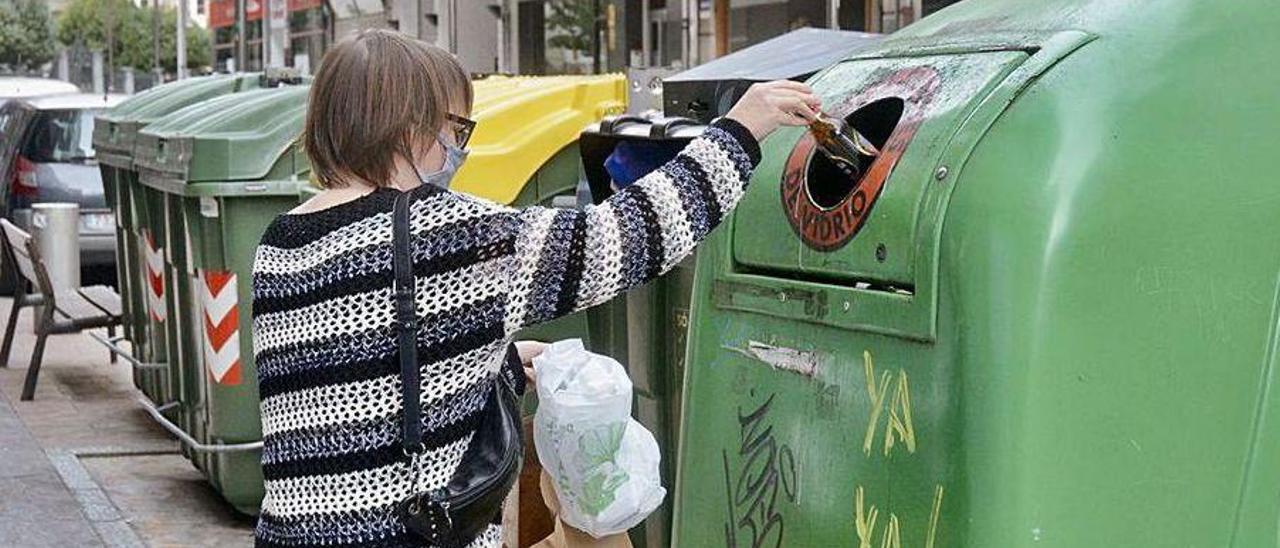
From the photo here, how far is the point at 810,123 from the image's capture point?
2.60 metres

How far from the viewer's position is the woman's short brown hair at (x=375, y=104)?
7.91 feet

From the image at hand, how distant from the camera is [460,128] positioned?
250cm

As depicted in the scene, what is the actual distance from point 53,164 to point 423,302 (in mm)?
12374

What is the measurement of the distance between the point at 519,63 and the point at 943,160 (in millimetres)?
21800

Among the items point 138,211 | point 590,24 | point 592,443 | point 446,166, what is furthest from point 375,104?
point 590,24

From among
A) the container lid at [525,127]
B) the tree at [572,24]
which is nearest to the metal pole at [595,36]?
→ the tree at [572,24]

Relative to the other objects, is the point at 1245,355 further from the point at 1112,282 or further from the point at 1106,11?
the point at 1106,11

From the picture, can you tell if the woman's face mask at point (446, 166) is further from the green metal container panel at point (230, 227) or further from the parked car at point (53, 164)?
the parked car at point (53, 164)

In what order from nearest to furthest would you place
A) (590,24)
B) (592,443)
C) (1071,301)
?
(1071,301), (592,443), (590,24)

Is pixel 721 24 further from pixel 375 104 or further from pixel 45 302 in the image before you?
pixel 375 104

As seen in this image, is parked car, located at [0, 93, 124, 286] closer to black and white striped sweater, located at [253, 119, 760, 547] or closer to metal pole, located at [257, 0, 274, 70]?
black and white striped sweater, located at [253, 119, 760, 547]

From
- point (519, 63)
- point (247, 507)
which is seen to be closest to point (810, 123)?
point (247, 507)

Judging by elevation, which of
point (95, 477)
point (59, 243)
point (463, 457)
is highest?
point (463, 457)

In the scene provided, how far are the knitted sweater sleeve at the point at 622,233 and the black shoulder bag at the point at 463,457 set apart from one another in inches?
5.5
